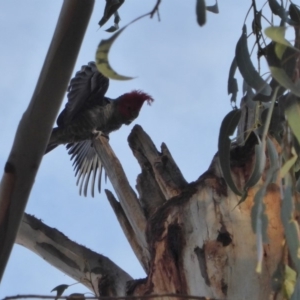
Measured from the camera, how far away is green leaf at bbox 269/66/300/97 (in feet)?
3.14

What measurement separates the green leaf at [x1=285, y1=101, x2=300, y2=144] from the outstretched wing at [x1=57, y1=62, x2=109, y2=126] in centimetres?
207

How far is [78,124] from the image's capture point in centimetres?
324

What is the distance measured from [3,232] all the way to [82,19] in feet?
1.02

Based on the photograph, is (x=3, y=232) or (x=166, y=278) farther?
(x=166, y=278)

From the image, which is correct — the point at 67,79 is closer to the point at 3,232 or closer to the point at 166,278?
the point at 3,232

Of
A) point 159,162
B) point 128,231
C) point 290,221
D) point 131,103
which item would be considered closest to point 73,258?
point 128,231

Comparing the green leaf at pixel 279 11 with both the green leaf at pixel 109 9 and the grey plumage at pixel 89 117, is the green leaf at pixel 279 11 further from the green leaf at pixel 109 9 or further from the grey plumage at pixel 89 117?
the grey plumage at pixel 89 117

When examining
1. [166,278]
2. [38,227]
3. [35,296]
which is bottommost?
[35,296]

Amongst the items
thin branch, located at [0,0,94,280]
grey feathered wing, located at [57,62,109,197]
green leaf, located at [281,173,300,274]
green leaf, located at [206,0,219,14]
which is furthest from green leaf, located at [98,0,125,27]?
grey feathered wing, located at [57,62,109,197]

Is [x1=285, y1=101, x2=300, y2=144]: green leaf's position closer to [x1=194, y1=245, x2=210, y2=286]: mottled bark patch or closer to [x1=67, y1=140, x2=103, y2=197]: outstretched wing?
[x1=194, y1=245, x2=210, y2=286]: mottled bark patch

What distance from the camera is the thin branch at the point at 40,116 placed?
90 cm

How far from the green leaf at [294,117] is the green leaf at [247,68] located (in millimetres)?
111

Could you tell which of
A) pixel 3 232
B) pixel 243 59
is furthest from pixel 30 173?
pixel 243 59

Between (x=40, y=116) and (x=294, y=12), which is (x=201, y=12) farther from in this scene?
(x=294, y=12)
